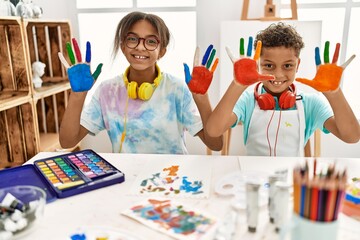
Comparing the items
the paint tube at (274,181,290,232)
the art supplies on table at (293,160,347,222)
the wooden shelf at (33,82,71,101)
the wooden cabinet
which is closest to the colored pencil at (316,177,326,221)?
the art supplies on table at (293,160,347,222)

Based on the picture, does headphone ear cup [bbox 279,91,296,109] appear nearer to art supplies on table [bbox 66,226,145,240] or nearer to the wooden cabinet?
art supplies on table [bbox 66,226,145,240]

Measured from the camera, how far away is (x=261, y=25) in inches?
84.6

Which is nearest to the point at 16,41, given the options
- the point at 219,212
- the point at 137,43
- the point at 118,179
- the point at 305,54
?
the point at 137,43

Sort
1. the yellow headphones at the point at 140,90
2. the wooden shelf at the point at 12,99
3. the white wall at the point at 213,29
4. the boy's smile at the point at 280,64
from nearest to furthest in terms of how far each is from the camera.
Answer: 1. the boy's smile at the point at 280,64
2. the yellow headphones at the point at 140,90
3. the wooden shelf at the point at 12,99
4. the white wall at the point at 213,29

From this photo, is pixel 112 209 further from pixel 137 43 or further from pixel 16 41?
pixel 16 41

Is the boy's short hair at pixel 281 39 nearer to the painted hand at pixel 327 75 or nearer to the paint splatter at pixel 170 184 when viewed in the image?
the painted hand at pixel 327 75

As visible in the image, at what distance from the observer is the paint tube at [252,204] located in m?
0.65

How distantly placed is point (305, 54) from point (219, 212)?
174cm

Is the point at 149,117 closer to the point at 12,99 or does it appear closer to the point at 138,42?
the point at 138,42

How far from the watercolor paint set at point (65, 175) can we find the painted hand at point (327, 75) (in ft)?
2.09

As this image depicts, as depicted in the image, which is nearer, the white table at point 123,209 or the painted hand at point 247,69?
the white table at point 123,209

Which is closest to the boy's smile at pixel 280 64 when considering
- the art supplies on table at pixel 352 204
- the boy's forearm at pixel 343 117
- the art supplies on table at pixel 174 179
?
the boy's forearm at pixel 343 117

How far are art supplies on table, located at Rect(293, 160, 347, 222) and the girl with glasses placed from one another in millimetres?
754

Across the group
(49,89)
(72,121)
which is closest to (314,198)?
(72,121)
